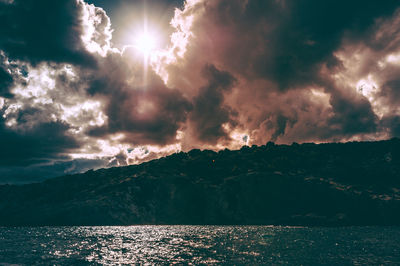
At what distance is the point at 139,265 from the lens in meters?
56.4

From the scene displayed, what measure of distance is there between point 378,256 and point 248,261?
3053cm

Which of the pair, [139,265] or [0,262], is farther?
[0,262]

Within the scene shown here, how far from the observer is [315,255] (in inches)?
2621

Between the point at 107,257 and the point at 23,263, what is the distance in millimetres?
17105

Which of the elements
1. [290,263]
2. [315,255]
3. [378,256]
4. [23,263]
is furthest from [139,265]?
[378,256]

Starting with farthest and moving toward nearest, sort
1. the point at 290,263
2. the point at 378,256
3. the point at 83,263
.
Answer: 1. the point at 378,256
2. the point at 83,263
3. the point at 290,263

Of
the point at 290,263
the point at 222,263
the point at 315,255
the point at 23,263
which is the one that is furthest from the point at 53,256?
the point at 315,255

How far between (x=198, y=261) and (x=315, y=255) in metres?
28.3

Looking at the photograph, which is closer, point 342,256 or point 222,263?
point 222,263

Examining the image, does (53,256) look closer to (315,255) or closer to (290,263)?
(290,263)

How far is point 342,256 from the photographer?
214ft

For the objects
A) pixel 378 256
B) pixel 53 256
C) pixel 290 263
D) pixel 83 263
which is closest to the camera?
pixel 290 263

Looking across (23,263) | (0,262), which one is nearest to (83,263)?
(23,263)

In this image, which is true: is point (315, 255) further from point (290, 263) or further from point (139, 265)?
point (139, 265)
